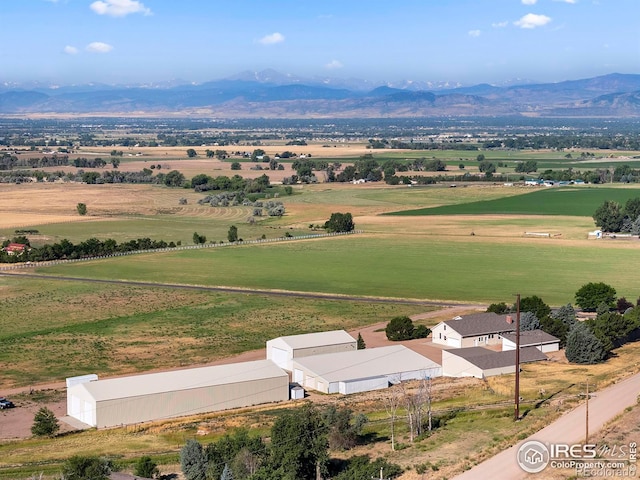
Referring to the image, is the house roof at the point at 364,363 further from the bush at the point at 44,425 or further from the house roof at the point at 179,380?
the bush at the point at 44,425

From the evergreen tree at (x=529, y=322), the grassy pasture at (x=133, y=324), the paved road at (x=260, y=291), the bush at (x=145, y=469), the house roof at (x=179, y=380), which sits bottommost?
the paved road at (x=260, y=291)

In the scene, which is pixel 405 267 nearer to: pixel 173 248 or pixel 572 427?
pixel 173 248

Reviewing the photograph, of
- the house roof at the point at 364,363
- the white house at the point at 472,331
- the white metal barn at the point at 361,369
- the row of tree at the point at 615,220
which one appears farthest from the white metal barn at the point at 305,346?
the row of tree at the point at 615,220

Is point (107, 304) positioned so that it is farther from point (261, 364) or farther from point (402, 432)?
point (402, 432)

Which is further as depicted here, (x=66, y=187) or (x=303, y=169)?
(x=303, y=169)

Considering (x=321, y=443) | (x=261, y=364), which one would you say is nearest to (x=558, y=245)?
(x=261, y=364)

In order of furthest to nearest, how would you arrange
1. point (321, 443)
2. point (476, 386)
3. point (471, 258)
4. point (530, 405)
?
point (471, 258) → point (476, 386) → point (530, 405) → point (321, 443)
